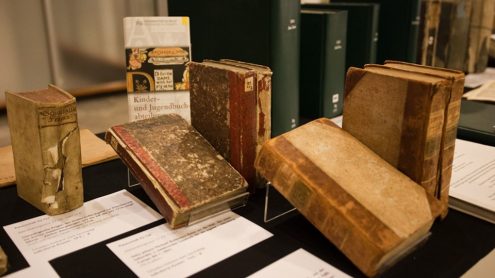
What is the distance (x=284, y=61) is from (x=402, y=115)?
44 centimetres

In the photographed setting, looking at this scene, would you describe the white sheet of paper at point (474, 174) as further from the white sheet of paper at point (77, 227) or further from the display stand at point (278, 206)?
the white sheet of paper at point (77, 227)

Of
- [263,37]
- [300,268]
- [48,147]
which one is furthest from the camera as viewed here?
[263,37]

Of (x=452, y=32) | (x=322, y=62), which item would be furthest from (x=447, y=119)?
(x=452, y=32)

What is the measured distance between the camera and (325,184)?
729 millimetres

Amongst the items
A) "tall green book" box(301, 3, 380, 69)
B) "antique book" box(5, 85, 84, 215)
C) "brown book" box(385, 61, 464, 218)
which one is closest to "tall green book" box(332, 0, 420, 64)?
"tall green book" box(301, 3, 380, 69)

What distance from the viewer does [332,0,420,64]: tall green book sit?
4.85ft

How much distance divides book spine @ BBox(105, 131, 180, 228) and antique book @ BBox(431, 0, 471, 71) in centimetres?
129

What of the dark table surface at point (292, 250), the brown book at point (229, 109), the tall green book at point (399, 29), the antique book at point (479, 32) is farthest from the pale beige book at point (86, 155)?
the antique book at point (479, 32)

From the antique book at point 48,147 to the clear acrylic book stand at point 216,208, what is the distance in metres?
0.24

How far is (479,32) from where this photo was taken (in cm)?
178

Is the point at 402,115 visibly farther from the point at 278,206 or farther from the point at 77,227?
the point at 77,227

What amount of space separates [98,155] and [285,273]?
64 cm

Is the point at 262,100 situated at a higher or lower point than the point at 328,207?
higher

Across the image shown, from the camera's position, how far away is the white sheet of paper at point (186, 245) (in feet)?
2.31
